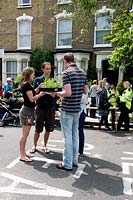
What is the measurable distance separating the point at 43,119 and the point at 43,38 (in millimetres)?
16929

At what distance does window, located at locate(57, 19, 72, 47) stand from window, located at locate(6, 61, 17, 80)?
12.2 ft

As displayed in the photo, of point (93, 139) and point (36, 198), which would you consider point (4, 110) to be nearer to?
point (93, 139)

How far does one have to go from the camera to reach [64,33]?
2252 centimetres

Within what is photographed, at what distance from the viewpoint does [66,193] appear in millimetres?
A: 4617

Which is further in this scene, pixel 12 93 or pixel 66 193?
pixel 12 93

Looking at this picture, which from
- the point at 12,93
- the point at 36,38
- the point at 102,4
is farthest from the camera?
the point at 36,38

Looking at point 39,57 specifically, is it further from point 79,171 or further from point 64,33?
point 79,171

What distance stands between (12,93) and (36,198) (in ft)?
27.9

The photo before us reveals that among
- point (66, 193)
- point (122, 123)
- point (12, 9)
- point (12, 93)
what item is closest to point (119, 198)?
point (66, 193)

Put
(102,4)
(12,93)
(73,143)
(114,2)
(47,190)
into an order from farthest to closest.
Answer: (102,4) < (12,93) < (114,2) < (73,143) < (47,190)

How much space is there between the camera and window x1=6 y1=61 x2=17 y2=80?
77.4 ft

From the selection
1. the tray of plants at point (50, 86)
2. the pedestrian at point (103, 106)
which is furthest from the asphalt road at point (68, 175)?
the pedestrian at point (103, 106)

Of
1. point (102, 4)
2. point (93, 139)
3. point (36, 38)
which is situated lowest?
point (93, 139)

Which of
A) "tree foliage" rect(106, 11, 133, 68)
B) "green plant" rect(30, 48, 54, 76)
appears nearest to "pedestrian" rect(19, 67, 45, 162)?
"tree foliage" rect(106, 11, 133, 68)
